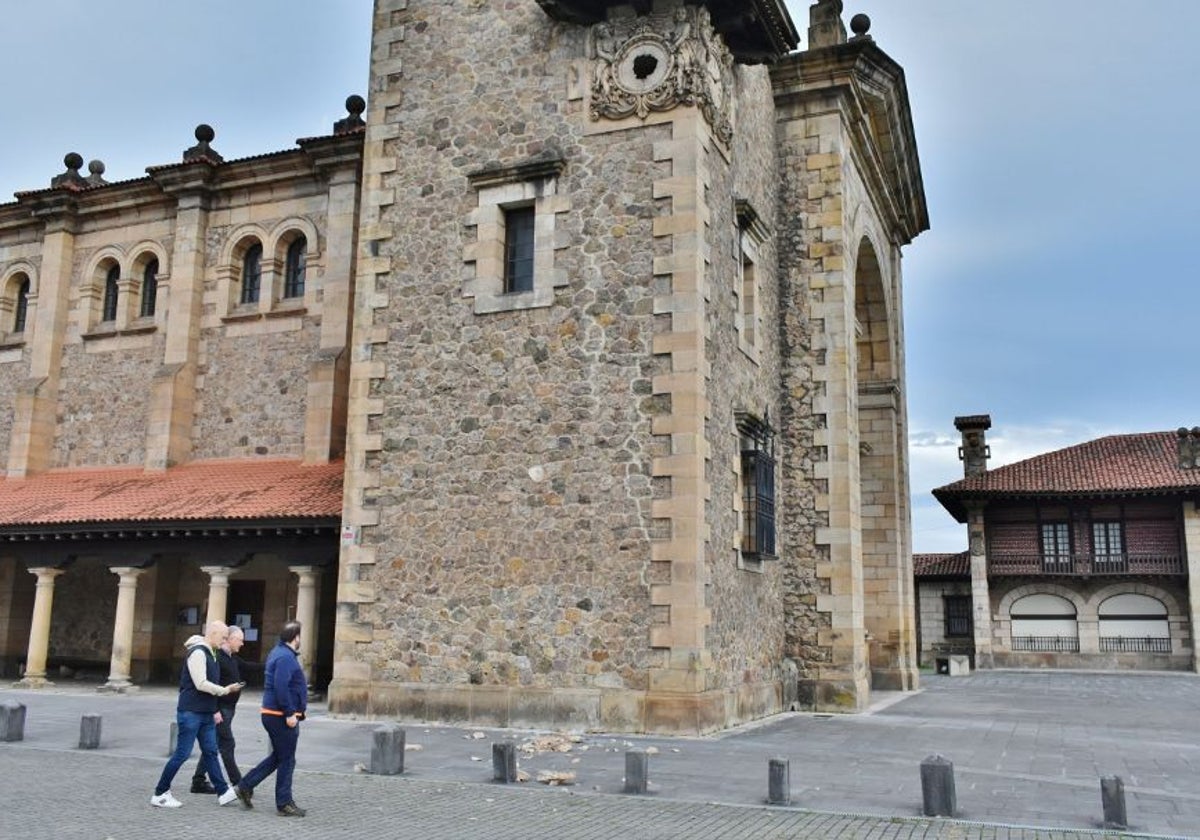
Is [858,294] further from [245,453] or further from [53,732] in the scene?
[53,732]

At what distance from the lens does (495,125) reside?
1534 centimetres

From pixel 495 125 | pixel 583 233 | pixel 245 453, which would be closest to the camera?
pixel 583 233

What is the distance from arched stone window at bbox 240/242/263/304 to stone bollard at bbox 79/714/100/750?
452 inches

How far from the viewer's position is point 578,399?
13.9m

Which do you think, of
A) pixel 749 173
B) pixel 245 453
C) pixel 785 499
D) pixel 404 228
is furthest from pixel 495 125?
pixel 245 453

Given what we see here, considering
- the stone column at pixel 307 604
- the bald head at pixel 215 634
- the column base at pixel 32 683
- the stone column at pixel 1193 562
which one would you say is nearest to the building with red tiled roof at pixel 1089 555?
the stone column at pixel 1193 562

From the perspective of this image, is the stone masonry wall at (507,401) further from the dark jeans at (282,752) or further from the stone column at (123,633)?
the stone column at (123,633)

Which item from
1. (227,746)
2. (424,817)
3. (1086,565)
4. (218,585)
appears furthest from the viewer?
(1086,565)

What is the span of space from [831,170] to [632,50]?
5.29 metres

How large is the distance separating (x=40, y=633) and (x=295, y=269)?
26.1 feet

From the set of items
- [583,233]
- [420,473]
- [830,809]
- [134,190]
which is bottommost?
[830,809]

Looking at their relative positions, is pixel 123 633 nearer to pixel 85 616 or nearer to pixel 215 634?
pixel 85 616

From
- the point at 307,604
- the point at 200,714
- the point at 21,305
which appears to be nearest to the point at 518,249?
the point at 307,604

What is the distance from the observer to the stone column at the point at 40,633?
18.7 metres
